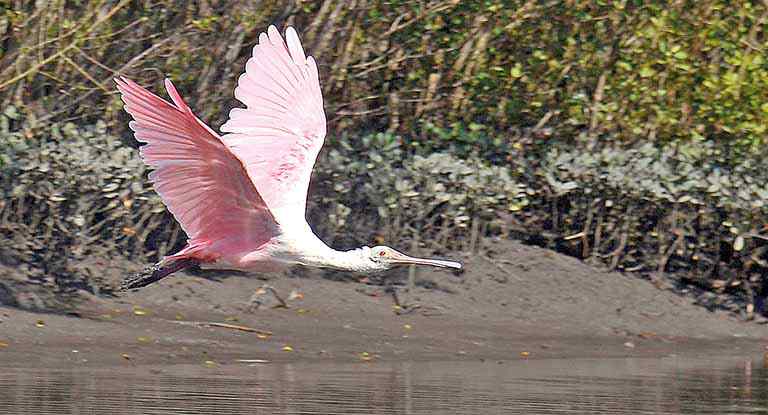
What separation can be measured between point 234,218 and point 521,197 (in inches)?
179

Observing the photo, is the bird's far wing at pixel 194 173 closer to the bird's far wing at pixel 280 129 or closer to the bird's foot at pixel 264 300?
the bird's far wing at pixel 280 129

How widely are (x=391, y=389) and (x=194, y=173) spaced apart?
6.38 feet

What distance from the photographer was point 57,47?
40.5 ft

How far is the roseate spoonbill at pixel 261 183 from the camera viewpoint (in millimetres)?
8906

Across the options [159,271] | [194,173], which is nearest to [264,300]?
[159,271]

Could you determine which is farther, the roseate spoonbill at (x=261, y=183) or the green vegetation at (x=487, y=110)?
the green vegetation at (x=487, y=110)

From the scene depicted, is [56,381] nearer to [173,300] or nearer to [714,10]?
[173,300]

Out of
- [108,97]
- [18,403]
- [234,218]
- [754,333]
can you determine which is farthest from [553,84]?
[18,403]

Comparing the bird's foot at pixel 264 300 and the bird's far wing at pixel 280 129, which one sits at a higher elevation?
the bird's far wing at pixel 280 129

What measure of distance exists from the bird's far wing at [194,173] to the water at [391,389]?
0.95 meters

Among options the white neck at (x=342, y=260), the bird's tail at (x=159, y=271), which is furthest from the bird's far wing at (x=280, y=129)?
the bird's tail at (x=159, y=271)

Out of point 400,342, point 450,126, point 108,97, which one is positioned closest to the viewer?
point 400,342

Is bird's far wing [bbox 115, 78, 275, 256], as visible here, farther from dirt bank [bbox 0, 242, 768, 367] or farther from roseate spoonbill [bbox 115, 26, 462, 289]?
dirt bank [bbox 0, 242, 768, 367]

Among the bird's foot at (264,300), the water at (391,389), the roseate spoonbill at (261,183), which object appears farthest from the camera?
the bird's foot at (264,300)
